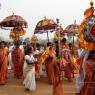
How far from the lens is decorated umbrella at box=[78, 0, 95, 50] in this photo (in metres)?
9.44

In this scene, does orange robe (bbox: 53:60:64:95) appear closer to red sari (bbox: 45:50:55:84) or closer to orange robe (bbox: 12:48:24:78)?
red sari (bbox: 45:50:55:84)

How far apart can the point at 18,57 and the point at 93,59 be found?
8.34m

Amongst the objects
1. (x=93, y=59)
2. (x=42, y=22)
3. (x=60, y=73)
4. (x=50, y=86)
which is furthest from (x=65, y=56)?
(x=93, y=59)

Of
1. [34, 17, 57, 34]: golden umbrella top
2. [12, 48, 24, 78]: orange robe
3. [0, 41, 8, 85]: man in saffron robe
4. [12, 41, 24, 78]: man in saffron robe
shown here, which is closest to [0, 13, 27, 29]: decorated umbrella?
[34, 17, 57, 34]: golden umbrella top

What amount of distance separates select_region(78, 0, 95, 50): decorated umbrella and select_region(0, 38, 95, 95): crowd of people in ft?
1.22

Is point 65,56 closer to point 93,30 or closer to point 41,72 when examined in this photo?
point 41,72

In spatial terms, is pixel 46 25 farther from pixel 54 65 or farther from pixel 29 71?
pixel 54 65

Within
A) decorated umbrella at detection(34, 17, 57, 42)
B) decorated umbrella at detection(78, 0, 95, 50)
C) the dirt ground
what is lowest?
the dirt ground

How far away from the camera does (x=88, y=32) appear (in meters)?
9.48

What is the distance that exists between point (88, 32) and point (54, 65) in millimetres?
2377

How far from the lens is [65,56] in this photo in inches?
600

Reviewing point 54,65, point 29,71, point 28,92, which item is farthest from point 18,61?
point 54,65

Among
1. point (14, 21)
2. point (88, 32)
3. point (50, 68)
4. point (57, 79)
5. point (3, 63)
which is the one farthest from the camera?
point (14, 21)

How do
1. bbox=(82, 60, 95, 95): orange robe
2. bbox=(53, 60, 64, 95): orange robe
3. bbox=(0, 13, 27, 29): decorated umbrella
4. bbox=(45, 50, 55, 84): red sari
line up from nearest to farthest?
bbox=(82, 60, 95, 95): orange robe < bbox=(53, 60, 64, 95): orange robe < bbox=(45, 50, 55, 84): red sari < bbox=(0, 13, 27, 29): decorated umbrella
